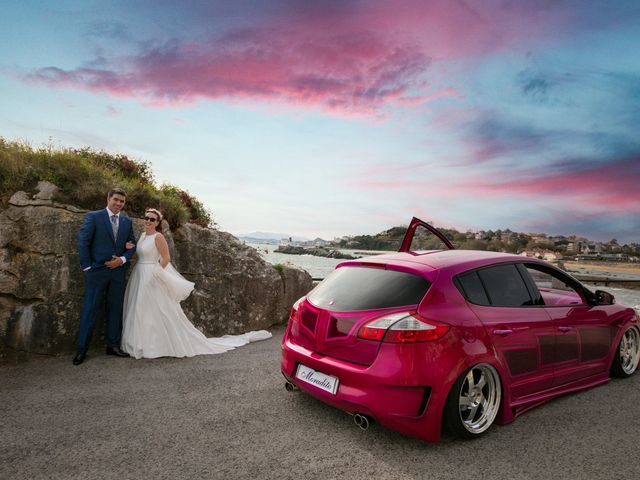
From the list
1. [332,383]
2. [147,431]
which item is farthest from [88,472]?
[332,383]

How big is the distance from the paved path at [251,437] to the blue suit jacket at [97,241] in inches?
58.5

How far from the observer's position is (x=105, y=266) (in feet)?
18.5

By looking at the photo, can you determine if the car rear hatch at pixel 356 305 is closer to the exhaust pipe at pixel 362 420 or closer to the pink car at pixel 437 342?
the pink car at pixel 437 342

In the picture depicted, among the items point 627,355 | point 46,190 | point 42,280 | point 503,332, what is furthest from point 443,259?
point 46,190

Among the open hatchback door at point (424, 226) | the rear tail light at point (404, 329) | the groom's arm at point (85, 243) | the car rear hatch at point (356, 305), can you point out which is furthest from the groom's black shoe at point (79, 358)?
the open hatchback door at point (424, 226)

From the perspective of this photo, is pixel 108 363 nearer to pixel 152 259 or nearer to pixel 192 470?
pixel 152 259

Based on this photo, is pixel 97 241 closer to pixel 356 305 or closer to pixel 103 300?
pixel 103 300

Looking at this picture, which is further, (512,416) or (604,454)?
(512,416)

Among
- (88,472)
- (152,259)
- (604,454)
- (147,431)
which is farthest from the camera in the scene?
(152,259)

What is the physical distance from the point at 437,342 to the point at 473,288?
2.41 ft

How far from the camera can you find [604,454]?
129 inches

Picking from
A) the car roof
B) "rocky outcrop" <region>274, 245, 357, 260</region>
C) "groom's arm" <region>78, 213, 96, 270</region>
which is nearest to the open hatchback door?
the car roof

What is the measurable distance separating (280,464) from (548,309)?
291 cm

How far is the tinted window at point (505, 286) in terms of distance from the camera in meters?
3.82
